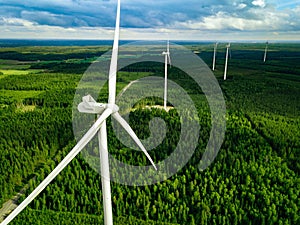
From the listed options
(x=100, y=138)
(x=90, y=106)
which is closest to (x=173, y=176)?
(x=100, y=138)

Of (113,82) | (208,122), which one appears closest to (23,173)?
(113,82)

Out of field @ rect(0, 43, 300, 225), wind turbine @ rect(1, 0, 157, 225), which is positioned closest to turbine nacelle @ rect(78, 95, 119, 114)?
wind turbine @ rect(1, 0, 157, 225)

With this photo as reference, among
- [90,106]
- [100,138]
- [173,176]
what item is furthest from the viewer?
[173,176]

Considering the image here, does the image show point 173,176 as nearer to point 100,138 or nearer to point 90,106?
point 100,138

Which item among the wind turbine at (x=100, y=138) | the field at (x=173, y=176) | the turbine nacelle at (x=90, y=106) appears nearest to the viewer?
the wind turbine at (x=100, y=138)

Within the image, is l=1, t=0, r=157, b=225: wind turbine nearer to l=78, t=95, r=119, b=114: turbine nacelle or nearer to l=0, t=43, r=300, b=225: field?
l=78, t=95, r=119, b=114: turbine nacelle

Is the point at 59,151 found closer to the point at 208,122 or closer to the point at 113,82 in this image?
the point at 208,122

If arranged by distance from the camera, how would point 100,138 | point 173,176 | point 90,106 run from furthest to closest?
1. point 173,176
2. point 100,138
3. point 90,106

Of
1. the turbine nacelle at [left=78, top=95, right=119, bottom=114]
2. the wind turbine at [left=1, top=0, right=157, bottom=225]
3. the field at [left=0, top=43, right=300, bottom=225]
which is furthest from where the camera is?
the field at [left=0, top=43, right=300, bottom=225]

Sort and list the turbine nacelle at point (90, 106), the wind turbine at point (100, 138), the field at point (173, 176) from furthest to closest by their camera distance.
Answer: the field at point (173, 176) → the turbine nacelle at point (90, 106) → the wind turbine at point (100, 138)

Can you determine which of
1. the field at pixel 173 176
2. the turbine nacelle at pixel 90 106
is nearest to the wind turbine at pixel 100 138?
the turbine nacelle at pixel 90 106

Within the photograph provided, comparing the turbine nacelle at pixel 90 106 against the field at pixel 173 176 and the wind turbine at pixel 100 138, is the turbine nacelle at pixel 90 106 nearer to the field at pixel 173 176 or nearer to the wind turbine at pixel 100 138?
the wind turbine at pixel 100 138
